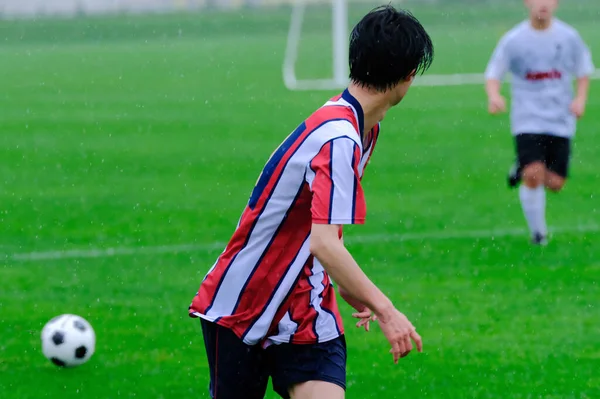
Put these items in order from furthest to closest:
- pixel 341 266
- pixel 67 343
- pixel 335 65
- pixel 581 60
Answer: pixel 335 65, pixel 581 60, pixel 67 343, pixel 341 266

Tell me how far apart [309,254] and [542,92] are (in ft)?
20.2

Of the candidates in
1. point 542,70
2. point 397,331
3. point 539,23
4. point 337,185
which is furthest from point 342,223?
point 539,23

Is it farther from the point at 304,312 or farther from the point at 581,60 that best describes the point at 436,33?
the point at 304,312

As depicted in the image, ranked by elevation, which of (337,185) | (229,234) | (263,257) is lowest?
(229,234)

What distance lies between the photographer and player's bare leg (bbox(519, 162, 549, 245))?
364 inches

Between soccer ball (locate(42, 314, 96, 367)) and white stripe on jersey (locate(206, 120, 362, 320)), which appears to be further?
soccer ball (locate(42, 314, 96, 367))

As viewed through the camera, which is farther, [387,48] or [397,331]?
[387,48]

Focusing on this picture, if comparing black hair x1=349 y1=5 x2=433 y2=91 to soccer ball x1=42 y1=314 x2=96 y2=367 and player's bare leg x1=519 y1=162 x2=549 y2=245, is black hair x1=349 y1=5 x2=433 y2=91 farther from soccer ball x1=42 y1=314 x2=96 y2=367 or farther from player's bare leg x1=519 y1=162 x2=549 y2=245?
player's bare leg x1=519 y1=162 x2=549 y2=245

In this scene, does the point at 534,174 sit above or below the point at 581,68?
below

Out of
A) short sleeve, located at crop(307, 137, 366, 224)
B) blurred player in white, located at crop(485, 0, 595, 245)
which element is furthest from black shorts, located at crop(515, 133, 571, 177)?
short sleeve, located at crop(307, 137, 366, 224)

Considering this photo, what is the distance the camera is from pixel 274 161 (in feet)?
12.0

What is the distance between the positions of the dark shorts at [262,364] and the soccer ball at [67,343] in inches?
92.8

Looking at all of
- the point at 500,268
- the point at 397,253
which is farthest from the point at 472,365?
the point at 397,253

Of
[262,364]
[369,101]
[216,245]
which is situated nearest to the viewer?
[369,101]
